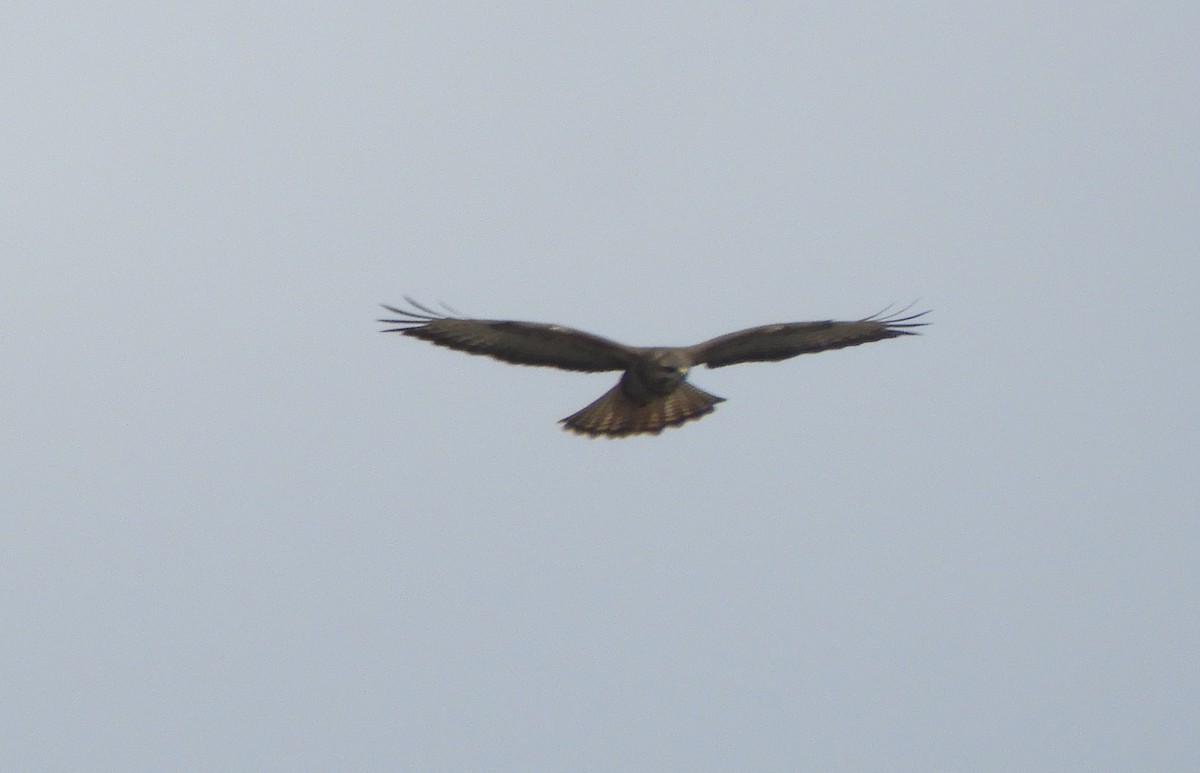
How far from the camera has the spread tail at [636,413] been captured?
13445mm

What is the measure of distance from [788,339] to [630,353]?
5.12 ft

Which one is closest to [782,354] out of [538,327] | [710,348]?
[710,348]

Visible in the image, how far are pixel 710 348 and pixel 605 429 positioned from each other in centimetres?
99

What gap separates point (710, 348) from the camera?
1345cm

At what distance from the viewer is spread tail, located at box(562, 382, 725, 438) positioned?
1345 centimetres

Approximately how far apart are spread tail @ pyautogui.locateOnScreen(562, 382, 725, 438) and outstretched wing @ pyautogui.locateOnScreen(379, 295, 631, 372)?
0.50 m

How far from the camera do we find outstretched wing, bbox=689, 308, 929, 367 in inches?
533

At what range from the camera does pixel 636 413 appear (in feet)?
44.6

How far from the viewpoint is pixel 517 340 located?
1284 cm

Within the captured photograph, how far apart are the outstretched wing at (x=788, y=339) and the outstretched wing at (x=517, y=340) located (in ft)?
2.63

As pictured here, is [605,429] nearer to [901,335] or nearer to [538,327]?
[538,327]

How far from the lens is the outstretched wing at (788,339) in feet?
44.4

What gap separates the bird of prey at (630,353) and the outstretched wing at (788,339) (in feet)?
0.03

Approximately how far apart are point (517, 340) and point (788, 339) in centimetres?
233
